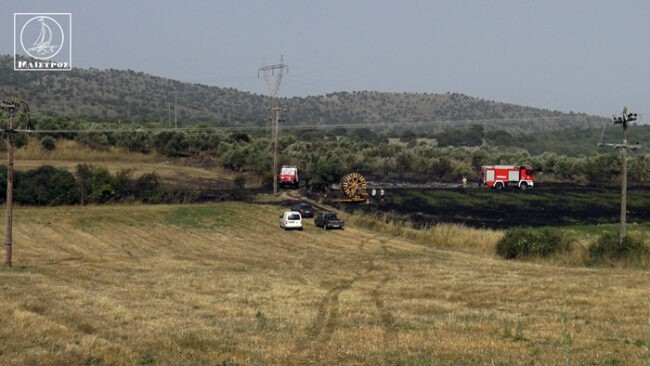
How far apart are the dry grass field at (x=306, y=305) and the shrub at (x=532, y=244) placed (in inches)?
46.6

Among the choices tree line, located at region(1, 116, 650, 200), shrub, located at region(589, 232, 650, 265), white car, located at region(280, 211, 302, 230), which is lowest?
white car, located at region(280, 211, 302, 230)

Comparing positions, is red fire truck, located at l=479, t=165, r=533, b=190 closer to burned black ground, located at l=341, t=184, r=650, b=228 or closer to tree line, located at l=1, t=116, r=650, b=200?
burned black ground, located at l=341, t=184, r=650, b=228

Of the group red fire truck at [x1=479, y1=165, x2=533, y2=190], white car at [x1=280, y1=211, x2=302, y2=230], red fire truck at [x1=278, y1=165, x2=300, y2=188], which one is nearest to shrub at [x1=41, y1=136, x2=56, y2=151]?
red fire truck at [x1=278, y1=165, x2=300, y2=188]

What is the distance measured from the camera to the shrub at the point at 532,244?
154 feet

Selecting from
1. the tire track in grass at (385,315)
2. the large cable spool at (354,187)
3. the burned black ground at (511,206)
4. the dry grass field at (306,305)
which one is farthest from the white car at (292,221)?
the tire track in grass at (385,315)

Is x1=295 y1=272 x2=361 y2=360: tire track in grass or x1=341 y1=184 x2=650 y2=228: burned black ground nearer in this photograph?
x1=295 y1=272 x2=361 y2=360: tire track in grass

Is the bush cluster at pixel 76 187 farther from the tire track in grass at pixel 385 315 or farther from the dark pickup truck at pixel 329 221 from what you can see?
the tire track in grass at pixel 385 315

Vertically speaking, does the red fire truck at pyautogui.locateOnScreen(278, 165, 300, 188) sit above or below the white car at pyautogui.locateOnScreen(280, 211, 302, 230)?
above

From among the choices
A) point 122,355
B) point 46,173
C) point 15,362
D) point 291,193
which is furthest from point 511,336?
point 291,193

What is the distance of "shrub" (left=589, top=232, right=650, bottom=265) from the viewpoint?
42750 mm

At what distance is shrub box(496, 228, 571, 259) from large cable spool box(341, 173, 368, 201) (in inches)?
1194

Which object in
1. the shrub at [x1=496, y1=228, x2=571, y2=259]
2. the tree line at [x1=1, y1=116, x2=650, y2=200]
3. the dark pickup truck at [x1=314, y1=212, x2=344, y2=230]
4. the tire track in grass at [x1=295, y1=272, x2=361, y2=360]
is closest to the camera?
the tire track in grass at [x1=295, y1=272, x2=361, y2=360]

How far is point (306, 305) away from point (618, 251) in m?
24.4

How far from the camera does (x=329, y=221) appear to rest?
61.8m
